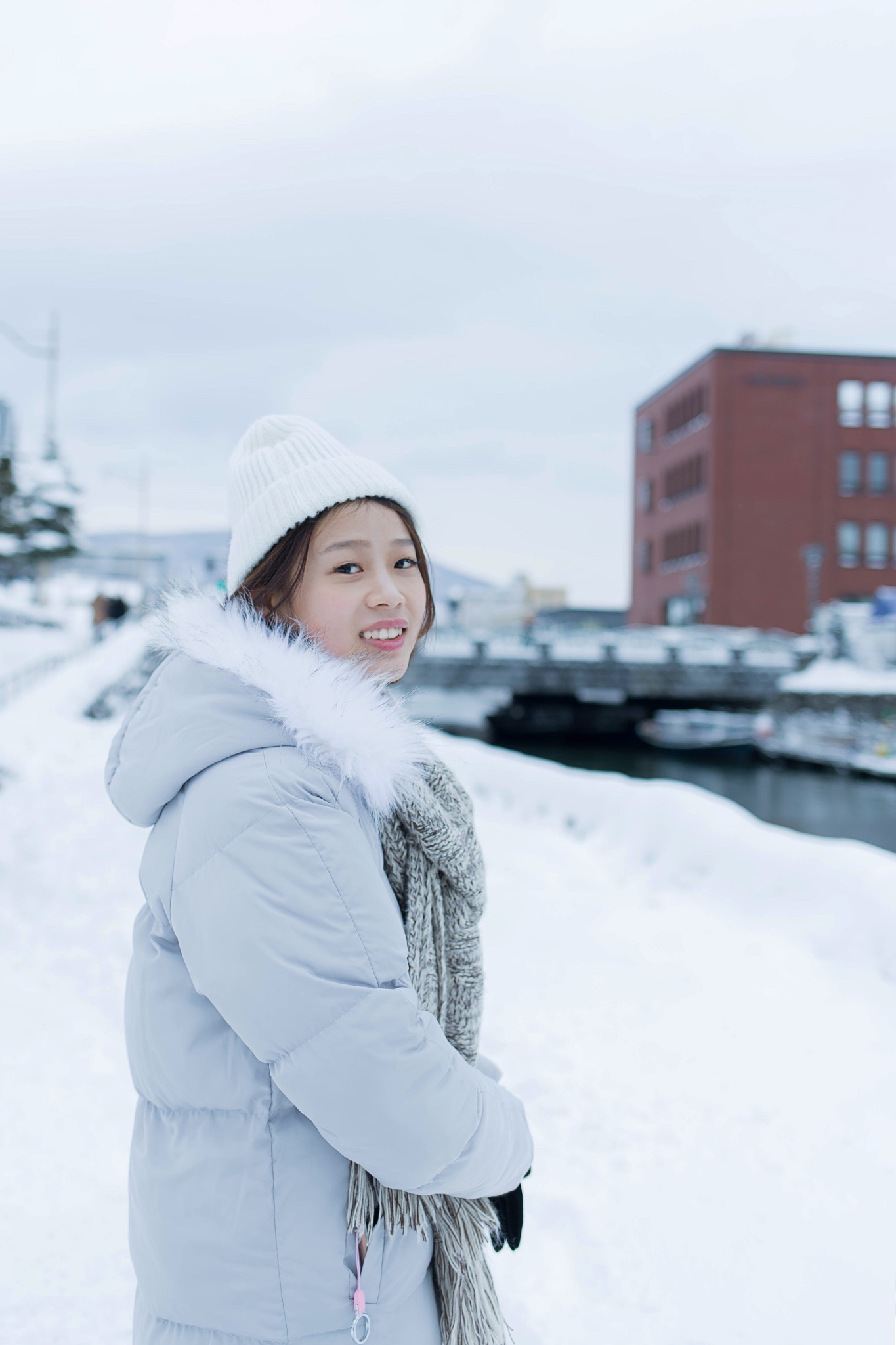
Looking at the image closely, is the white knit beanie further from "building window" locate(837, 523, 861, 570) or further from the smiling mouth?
"building window" locate(837, 523, 861, 570)

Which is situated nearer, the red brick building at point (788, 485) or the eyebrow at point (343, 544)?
the eyebrow at point (343, 544)

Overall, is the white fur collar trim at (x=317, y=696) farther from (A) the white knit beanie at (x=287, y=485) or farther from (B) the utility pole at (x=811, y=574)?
(B) the utility pole at (x=811, y=574)

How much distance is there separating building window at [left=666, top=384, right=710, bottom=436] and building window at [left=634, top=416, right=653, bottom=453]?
2.48 meters

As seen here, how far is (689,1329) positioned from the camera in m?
2.83

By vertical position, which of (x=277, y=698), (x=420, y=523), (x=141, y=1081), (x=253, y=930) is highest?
(x=420, y=523)

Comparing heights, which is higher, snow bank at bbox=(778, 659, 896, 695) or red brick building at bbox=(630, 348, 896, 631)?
red brick building at bbox=(630, 348, 896, 631)

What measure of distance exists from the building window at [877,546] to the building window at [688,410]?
1031cm

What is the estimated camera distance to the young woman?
122cm

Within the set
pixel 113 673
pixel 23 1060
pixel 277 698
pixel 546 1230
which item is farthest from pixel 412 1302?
pixel 113 673

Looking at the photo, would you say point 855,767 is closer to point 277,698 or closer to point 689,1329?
point 689,1329

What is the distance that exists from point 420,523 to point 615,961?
4734mm

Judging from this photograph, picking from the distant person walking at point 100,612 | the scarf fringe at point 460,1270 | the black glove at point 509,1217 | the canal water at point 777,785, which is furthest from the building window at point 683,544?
the scarf fringe at point 460,1270

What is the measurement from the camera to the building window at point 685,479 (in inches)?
1989

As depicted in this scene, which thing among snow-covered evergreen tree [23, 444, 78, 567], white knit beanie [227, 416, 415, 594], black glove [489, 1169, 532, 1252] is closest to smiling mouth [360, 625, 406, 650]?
white knit beanie [227, 416, 415, 594]
